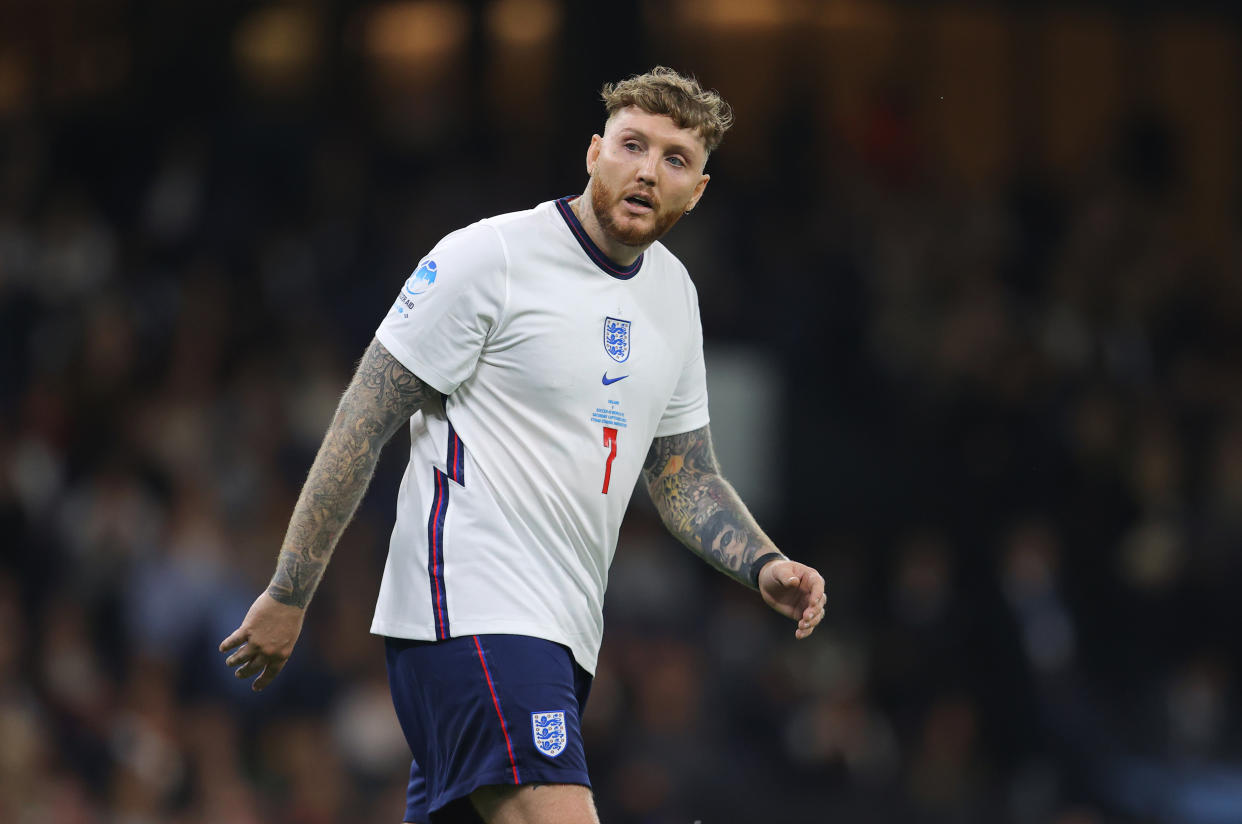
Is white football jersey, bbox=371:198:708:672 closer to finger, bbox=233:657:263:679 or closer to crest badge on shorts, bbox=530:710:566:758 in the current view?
crest badge on shorts, bbox=530:710:566:758

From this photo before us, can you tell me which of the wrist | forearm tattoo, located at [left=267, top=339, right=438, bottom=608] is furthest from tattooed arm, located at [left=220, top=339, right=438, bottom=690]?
the wrist

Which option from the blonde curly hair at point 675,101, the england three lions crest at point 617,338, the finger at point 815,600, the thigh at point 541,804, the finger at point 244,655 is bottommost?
the thigh at point 541,804

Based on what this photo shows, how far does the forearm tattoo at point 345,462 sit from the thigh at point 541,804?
741mm

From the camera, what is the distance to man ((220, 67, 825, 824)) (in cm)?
414

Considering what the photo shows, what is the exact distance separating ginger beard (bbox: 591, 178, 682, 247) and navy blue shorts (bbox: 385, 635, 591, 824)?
1084 millimetres

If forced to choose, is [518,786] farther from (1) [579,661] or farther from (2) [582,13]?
(2) [582,13]

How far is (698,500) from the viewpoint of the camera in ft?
15.9

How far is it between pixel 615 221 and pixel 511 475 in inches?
28.6

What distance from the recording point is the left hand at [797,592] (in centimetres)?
429

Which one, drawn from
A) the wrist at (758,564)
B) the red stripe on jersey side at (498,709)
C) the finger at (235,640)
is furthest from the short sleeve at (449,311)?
the wrist at (758,564)

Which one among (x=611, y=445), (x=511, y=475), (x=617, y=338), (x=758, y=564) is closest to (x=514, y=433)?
(x=511, y=475)

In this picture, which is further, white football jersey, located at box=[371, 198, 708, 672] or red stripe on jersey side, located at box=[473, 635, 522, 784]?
white football jersey, located at box=[371, 198, 708, 672]

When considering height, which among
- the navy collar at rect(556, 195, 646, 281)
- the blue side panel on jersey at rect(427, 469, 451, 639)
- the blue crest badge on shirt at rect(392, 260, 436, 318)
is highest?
the navy collar at rect(556, 195, 646, 281)

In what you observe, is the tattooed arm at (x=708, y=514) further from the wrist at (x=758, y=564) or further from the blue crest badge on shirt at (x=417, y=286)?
the blue crest badge on shirt at (x=417, y=286)
